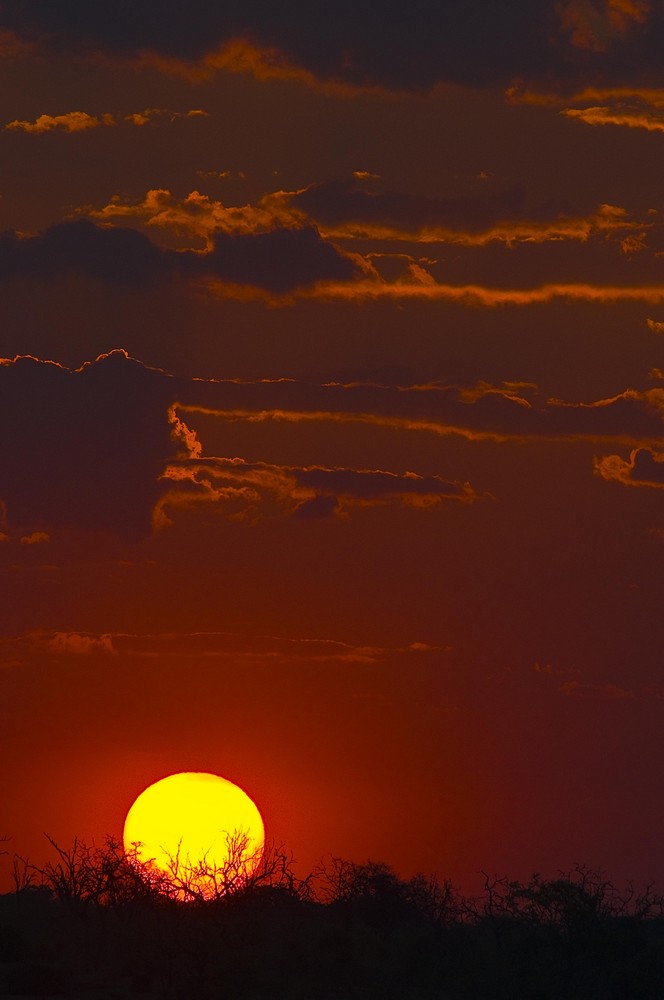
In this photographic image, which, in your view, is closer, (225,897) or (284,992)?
(284,992)

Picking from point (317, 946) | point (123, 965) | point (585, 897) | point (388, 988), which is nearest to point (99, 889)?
point (123, 965)

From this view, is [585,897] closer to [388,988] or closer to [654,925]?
[388,988]

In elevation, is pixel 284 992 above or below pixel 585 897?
below

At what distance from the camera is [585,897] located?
68.3 metres

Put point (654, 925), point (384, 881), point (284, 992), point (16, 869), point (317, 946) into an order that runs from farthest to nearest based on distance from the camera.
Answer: point (654, 925)
point (384, 881)
point (16, 869)
point (317, 946)
point (284, 992)

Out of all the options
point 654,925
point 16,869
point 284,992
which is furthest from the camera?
point 654,925

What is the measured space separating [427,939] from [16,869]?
23428 mm

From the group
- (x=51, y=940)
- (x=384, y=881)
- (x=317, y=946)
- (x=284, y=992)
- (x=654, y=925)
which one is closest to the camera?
(x=284, y=992)

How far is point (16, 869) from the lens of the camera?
76.9 metres

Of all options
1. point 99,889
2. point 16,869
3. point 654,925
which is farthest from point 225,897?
point 654,925

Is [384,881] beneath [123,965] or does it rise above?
above

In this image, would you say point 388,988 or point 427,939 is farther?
point 427,939

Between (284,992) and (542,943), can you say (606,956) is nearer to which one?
(542,943)

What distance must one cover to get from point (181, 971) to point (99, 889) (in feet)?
38.1
